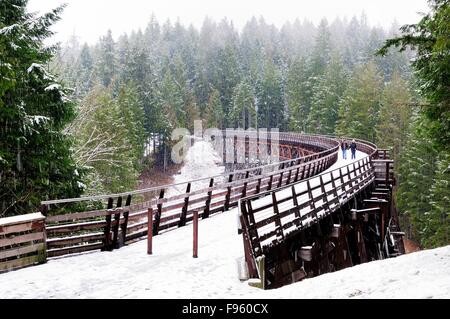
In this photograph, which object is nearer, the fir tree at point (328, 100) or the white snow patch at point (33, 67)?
the white snow patch at point (33, 67)

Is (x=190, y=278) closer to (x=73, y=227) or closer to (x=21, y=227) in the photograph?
(x=73, y=227)

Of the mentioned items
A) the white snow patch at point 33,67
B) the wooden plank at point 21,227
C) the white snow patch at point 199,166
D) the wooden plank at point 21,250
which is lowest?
the white snow patch at point 199,166

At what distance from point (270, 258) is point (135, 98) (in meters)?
58.5

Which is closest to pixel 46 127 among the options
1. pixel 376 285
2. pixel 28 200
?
pixel 28 200

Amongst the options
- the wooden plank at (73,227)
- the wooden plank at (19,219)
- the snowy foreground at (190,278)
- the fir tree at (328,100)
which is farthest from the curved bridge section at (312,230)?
the fir tree at (328,100)

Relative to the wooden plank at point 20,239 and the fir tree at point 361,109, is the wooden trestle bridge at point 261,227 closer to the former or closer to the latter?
the wooden plank at point 20,239

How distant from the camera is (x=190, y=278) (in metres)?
8.10

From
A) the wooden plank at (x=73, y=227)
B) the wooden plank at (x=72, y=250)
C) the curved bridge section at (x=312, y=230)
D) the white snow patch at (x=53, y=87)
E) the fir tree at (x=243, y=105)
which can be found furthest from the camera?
the fir tree at (x=243, y=105)

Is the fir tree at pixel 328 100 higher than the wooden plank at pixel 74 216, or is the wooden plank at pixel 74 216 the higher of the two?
the fir tree at pixel 328 100

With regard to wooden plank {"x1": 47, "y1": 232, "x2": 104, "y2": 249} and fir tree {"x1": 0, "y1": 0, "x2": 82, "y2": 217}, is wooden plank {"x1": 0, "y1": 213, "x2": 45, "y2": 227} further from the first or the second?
fir tree {"x1": 0, "y1": 0, "x2": 82, "y2": 217}

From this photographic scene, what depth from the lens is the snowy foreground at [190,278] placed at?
713 centimetres

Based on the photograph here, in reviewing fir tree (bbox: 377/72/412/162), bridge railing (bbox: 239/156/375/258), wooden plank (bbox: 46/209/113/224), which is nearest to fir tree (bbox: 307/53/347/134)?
fir tree (bbox: 377/72/412/162)
